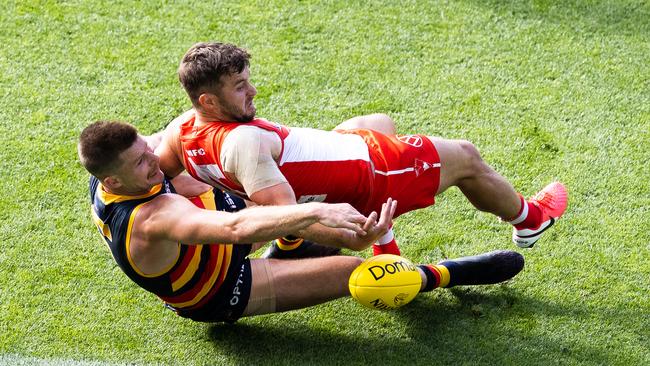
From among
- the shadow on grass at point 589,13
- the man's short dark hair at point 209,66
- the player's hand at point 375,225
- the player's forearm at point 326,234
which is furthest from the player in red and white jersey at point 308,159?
the shadow on grass at point 589,13

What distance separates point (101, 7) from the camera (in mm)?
7633

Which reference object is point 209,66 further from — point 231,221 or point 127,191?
point 231,221

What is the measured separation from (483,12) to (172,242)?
11.8 ft

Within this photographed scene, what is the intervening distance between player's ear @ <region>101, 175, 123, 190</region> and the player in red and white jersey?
437mm

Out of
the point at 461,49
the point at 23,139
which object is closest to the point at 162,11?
the point at 23,139

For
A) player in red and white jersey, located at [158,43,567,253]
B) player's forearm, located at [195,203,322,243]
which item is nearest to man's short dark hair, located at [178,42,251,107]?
player in red and white jersey, located at [158,43,567,253]

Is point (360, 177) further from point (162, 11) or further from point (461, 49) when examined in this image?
point (162, 11)

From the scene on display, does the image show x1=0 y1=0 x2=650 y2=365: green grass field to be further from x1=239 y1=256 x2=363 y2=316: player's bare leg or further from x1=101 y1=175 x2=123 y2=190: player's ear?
x1=101 y1=175 x2=123 y2=190: player's ear

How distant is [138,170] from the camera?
4.48 metres

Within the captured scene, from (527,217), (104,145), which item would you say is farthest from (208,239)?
(527,217)

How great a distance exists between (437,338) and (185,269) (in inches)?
50.6

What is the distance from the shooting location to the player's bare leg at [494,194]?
5.09m

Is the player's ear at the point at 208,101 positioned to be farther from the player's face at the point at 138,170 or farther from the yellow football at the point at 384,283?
the yellow football at the point at 384,283

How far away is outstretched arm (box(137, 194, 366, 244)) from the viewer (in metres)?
4.04
